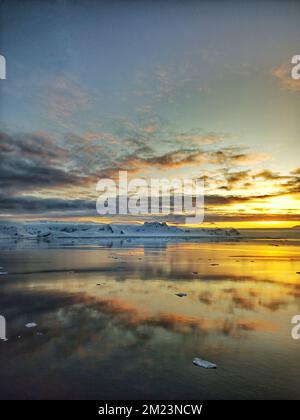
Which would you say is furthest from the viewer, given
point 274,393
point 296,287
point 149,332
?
point 296,287

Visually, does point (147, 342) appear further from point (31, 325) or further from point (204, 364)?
point (31, 325)

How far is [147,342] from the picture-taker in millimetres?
3447

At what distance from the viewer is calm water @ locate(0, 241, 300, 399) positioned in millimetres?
2510

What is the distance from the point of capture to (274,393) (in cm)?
243

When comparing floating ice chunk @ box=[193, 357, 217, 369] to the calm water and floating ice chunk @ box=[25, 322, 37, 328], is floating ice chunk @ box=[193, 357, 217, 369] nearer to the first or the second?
the calm water

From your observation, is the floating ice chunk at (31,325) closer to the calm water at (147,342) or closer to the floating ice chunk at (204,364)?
the calm water at (147,342)

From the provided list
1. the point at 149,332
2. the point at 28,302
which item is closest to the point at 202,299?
the point at 149,332

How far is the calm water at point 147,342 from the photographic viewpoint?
2.51 meters

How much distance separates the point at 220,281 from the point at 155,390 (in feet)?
17.4

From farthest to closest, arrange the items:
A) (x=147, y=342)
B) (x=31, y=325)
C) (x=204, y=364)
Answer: (x=31, y=325) < (x=147, y=342) < (x=204, y=364)

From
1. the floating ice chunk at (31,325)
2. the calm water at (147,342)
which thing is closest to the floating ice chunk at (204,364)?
the calm water at (147,342)

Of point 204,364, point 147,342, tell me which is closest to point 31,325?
point 147,342
